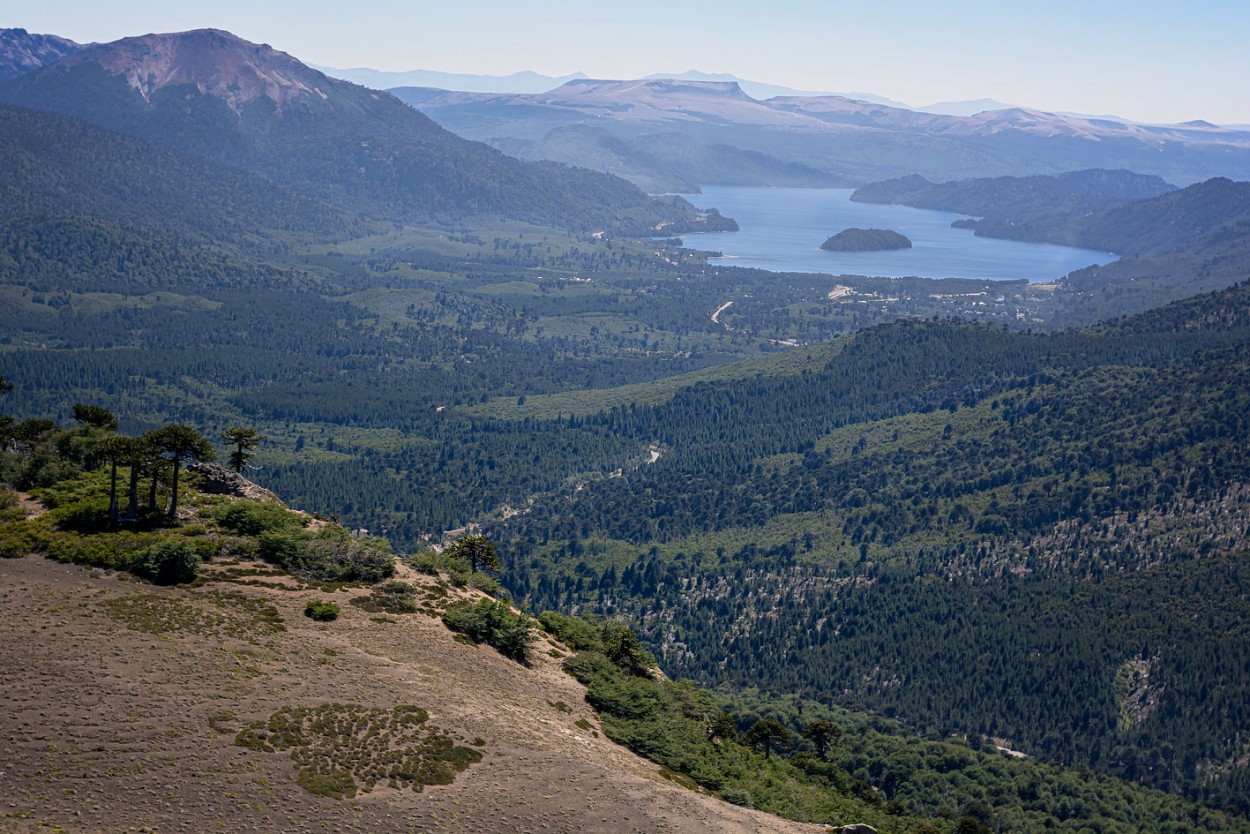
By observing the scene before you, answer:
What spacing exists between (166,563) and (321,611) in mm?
9540

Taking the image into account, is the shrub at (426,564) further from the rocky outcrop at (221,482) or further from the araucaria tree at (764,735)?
the araucaria tree at (764,735)

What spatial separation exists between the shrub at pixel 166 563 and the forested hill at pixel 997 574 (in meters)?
75.9

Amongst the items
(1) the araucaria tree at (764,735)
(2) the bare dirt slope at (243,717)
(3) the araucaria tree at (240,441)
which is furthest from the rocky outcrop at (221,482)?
(1) the araucaria tree at (764,735)

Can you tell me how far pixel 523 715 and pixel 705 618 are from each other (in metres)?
85.3

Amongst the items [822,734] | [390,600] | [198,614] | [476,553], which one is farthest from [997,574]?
[198,614]

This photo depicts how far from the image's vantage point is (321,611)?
69625mm

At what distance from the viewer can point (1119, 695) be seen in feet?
411

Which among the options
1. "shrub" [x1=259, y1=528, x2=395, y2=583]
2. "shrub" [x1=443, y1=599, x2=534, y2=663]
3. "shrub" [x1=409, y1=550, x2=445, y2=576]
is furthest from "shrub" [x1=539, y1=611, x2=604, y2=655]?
"shrub" [x1=259, y1=528, x2=395, y2=583]

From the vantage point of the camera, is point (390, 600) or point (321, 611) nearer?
point (321, 611)

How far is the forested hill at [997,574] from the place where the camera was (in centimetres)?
12394

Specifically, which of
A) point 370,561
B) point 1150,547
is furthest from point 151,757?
point 1150,547

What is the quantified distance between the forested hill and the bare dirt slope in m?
68.7

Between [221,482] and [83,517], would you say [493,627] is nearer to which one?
[83,517]

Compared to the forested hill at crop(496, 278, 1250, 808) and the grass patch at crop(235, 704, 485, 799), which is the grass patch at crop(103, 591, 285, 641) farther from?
the forested hill at crop(496, 278, 1250, 808)
